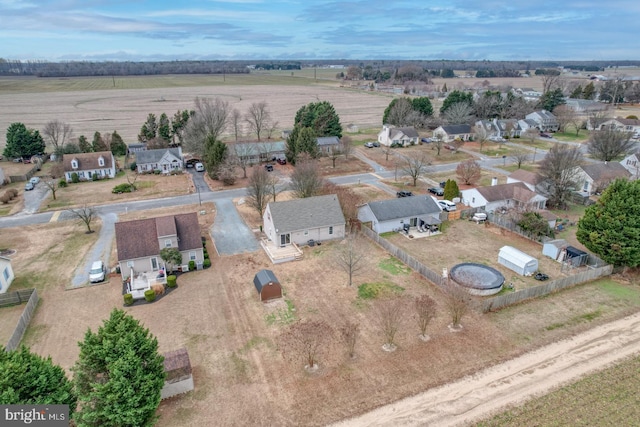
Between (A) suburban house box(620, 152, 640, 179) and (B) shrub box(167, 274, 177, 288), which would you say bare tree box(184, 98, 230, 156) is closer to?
(B) shrub box(167, 274, 177, 288)

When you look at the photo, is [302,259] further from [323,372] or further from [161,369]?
[161,369]

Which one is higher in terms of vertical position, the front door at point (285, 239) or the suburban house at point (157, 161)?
the suburban house at point (157, 161)

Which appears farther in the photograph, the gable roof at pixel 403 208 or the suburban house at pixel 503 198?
the suburban house at pixel 503 198

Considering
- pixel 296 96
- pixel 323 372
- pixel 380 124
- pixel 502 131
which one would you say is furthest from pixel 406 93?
pixel 323 372

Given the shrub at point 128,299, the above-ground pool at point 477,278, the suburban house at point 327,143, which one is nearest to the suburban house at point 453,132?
the suburban house at point 327,143

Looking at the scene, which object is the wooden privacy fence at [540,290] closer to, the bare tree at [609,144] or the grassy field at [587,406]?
the grassy field at [587,406]

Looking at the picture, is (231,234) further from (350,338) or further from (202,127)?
(202,127)

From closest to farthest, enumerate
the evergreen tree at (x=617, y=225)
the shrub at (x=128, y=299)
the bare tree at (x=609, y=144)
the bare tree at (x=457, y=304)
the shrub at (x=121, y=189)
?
the bare tree at (x=457, y=304) → the shrub at (x=128, y=299) → the evergreen tree at (x=617, y=225) → the shrub at (x=121, y=189) → the bare tree at (x=609, y=144)

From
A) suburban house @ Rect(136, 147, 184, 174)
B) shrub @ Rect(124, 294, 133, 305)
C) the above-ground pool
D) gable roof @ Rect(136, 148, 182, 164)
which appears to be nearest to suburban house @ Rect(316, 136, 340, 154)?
suburban house @ Rect(136, 147, 184, 174)
